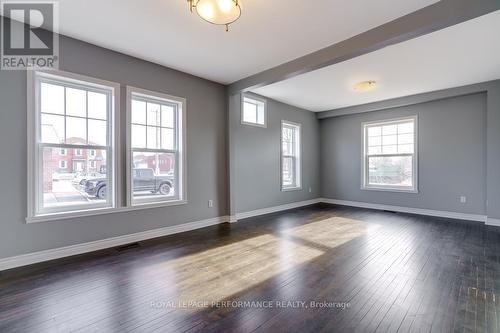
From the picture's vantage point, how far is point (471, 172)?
195 inches

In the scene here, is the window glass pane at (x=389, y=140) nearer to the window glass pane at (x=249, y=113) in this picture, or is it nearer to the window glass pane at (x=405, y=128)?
the window glass pane at (x=405, y=128)

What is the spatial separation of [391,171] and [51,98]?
6.93 meters

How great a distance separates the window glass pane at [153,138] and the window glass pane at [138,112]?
0.16 meters

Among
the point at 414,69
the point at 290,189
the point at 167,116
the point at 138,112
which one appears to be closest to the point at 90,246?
the point at 138,112

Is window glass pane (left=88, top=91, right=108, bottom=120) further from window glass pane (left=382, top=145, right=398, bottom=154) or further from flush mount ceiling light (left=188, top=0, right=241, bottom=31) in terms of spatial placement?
window glass pane (left=382, top=145, right=398, bottom=154)

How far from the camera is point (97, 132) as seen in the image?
132 inches

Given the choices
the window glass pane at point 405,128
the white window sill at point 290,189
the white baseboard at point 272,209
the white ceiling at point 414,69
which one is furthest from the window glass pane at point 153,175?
the window glass pane at point 405,128

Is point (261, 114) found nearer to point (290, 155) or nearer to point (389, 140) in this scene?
point (290, 155)

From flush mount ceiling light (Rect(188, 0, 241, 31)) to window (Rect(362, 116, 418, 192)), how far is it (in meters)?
5.30

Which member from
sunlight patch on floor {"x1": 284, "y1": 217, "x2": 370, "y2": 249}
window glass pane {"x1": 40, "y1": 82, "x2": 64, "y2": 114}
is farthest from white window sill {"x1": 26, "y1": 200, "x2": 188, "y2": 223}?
sunlight patch on floor {"x1": 284, "y1": 217, "x2": 370, "y2": 249}

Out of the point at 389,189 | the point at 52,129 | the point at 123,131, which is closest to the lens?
the point at 52,129

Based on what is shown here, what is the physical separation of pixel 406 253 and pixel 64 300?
3815 mm

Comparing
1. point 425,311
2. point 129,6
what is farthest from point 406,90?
point 129,6

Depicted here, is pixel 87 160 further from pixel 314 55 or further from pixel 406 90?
pixel 406 90
